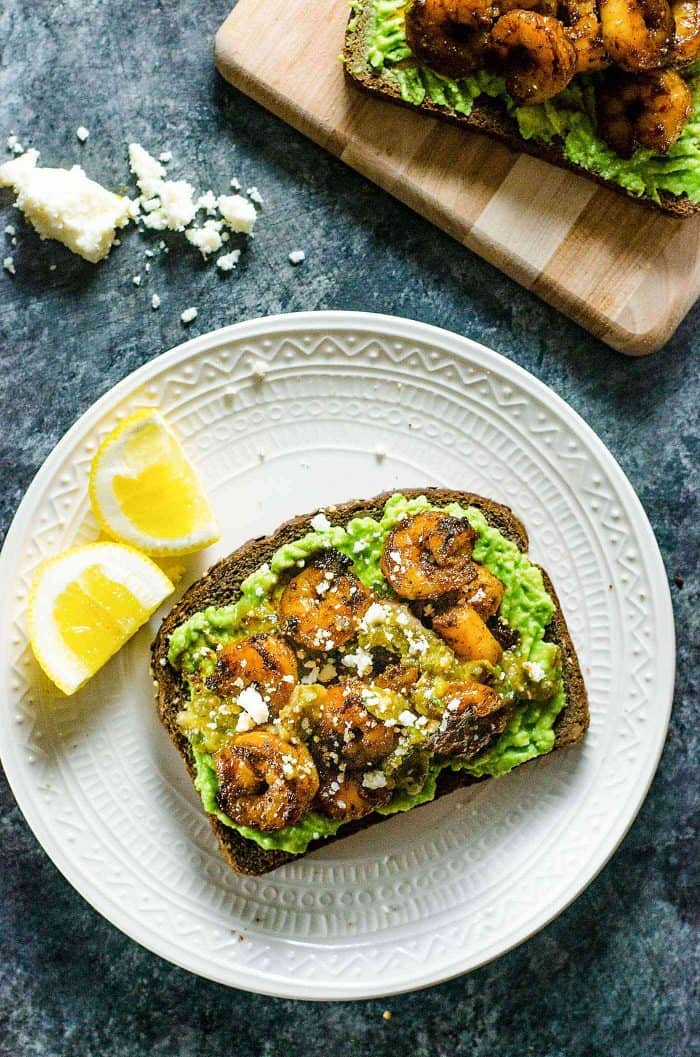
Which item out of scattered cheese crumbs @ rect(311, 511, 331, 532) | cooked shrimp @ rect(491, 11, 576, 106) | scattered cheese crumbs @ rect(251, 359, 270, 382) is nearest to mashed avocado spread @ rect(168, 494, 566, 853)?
scattered cheese crumbs @ rect(311, 511, 331, 532)

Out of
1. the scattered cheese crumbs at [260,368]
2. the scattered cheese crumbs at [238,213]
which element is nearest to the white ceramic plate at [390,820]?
the scattered cheese crumbs at [260,368]

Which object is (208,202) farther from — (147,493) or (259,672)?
(259,672)

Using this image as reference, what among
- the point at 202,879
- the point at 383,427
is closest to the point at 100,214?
the point at 383,427

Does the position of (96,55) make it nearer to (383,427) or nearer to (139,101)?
(139,101)

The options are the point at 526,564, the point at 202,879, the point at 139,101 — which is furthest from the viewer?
the point at 139,101

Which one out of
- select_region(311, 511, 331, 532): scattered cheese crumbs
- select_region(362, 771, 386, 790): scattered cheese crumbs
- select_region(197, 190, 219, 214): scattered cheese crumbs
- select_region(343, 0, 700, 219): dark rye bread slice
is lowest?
select_region(362, 771, 386, 790): scattered cheese crumbs

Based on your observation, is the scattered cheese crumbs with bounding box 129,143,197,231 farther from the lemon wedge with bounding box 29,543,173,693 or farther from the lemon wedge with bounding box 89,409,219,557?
the lemon wedge with bounding box 29,543,173,693

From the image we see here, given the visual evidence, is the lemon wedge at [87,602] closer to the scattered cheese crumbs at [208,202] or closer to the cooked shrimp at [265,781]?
the cooked shrimp at [265,781]
